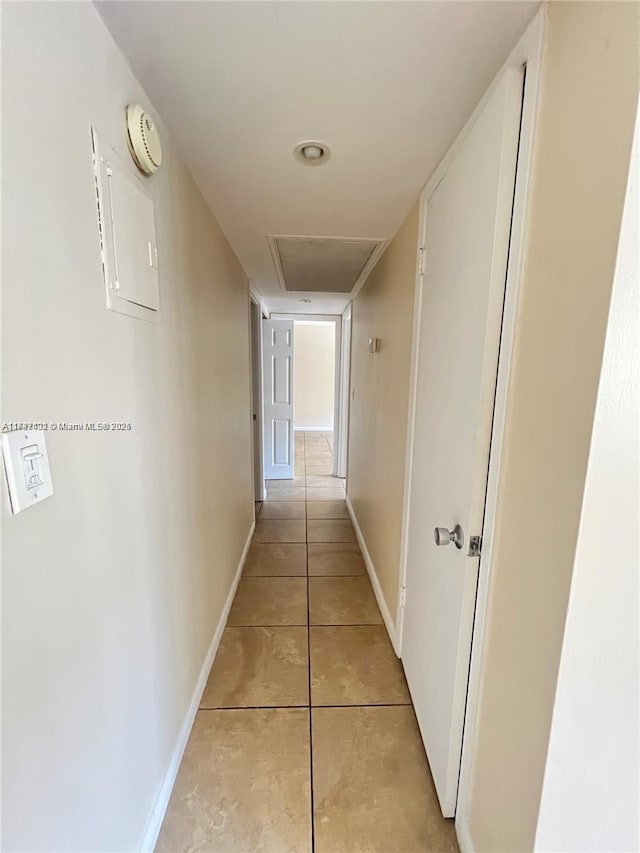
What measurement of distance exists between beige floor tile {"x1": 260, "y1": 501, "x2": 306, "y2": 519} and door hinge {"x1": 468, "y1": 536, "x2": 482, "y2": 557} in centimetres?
269

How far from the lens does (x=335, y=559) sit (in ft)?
9.21

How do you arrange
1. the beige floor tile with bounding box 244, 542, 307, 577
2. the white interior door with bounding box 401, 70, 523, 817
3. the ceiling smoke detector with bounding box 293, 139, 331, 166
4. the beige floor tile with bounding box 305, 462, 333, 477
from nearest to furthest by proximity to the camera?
1. the white interior door with bounding box 401, 70, 523, 817
2. the ceiling smoke detector with bounding box 293, 139, 331, 166
3. the beige floor tile with bounding box 244, 542, 307, 577
4. the beige floor tile with bounding box 305, 462, 333, 477

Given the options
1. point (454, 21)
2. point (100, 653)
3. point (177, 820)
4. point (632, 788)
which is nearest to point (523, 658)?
point (632, 788)

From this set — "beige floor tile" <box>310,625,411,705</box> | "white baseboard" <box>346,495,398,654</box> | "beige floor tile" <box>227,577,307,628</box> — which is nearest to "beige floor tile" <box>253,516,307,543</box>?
"white baseboard" <box>346,495,398,654</box>

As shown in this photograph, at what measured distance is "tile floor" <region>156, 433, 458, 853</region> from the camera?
3.79ft

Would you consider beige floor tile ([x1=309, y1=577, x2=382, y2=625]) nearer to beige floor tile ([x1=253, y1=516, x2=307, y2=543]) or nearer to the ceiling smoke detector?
beige floor tile ([x1=253, y1=516, x2=307, y2=543])

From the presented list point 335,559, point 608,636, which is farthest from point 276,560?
point 608,636

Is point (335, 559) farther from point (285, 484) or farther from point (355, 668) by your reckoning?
point (285, 484)

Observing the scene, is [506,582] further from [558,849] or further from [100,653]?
[100,653]

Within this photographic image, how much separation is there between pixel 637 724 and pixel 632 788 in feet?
0.53

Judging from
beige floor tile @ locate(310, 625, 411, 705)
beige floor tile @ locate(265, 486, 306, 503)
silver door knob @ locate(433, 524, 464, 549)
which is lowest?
beige floor tile @ locate(310, 625, 411, 705)

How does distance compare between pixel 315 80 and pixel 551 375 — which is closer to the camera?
pixel 551 375

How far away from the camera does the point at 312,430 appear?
8016 millimetres

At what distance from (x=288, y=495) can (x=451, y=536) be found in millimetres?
3174
